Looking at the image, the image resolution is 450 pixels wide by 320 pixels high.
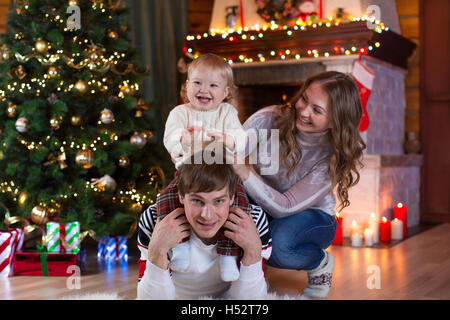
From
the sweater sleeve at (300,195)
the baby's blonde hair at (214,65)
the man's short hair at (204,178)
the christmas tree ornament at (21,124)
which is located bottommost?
the sweater sleeve at (300,195)

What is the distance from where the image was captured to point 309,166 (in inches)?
98.8

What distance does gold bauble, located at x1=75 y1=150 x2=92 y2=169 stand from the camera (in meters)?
3.13

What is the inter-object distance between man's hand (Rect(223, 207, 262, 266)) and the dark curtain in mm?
2599

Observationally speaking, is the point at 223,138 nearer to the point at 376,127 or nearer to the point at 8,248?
the point at 8,248

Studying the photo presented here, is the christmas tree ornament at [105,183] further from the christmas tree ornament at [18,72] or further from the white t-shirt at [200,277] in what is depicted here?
the white t-shirt at [200,277]

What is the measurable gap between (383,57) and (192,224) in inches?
110

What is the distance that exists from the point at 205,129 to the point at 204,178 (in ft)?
1.31

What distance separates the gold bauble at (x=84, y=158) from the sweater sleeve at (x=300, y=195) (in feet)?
3.68

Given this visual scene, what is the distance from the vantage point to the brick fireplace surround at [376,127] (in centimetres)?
413

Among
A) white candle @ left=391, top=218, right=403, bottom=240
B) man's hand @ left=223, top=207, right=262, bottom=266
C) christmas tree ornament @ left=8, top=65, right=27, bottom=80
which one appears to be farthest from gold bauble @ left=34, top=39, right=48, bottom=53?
white candle @ left=391, top=218, right=403, bottom=240

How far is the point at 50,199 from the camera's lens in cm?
311

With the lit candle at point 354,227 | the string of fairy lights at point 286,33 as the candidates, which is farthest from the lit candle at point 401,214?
the string of fairy lights at point 286,33
